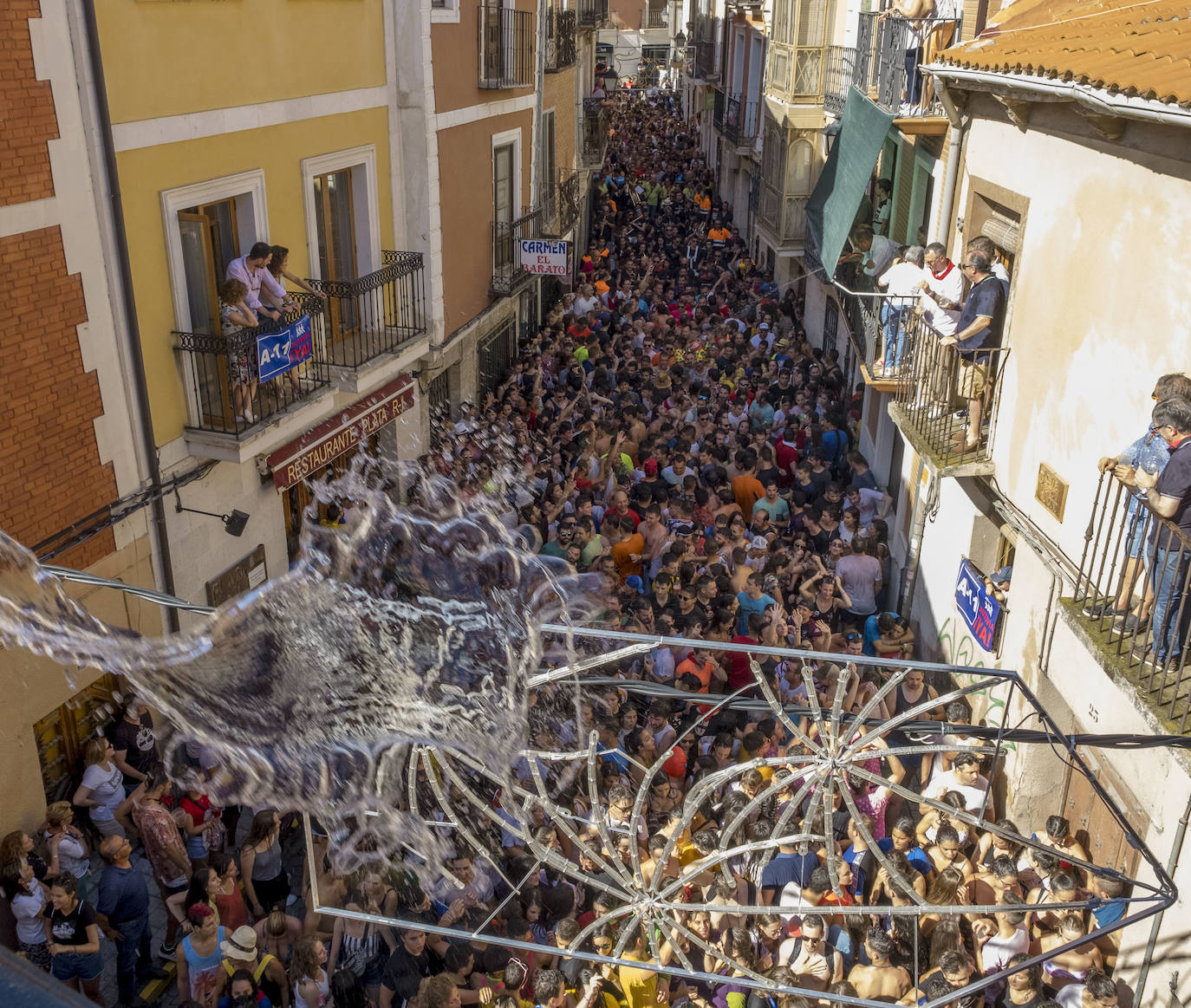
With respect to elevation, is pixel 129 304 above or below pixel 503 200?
above

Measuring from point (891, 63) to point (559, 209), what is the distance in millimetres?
8546

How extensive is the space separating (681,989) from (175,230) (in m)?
6.76

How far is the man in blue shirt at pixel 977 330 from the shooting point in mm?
9141

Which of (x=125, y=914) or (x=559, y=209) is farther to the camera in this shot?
(x=559, y=209)

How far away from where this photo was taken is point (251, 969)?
6.57m

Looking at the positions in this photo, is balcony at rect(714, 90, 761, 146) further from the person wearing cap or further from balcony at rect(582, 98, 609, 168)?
the person wearing cap

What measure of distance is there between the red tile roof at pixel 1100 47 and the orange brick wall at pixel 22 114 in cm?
652

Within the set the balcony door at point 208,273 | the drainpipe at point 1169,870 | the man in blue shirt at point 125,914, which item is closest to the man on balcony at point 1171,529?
the drainpipe at point 1169,870

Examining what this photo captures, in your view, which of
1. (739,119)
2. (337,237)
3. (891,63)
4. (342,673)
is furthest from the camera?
(739,119)

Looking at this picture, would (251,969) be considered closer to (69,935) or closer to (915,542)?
(69,935)

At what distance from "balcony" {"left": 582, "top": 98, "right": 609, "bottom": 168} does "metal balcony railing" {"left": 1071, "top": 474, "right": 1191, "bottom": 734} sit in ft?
74.9

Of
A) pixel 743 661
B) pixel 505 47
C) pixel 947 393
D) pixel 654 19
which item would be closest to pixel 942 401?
pixel 947 393

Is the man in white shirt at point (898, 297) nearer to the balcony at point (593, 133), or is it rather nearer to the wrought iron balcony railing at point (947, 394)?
the wrought iron balcony railing at point (947, 394)

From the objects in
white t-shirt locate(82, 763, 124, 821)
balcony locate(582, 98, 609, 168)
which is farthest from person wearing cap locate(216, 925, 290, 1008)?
balcony locate(582, 98, 609, 168)
